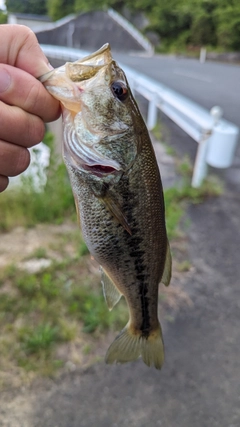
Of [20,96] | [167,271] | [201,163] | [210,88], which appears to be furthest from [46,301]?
[210,88]

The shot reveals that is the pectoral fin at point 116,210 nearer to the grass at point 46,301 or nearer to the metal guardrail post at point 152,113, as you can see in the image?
the grass at point 46,301

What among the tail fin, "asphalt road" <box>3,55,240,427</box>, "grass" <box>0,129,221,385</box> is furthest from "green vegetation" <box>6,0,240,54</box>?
the tail fin

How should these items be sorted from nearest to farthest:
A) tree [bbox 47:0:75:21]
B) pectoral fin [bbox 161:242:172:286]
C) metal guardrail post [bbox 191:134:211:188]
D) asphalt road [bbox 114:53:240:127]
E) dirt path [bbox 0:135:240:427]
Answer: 1. pectoral fin [bbox 161:242:172:286]
2. dirt path [bbox 0:135:240:427]
3. metal guardrail post [bbox 191:134:211:188]
4. asphalt road [bbox 114:53:240:127]
5. tree [bbox 47:0:75:21]

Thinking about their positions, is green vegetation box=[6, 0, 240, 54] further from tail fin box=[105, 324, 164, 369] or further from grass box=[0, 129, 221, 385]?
tail fin box=[105, 324, 164, 369]

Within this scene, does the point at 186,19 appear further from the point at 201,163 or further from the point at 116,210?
the point at 116,210

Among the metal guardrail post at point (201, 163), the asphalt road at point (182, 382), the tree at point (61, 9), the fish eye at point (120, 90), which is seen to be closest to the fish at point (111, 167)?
the fish eye at point (120, 90)

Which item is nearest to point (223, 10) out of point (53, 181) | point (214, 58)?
point (214, 58)
